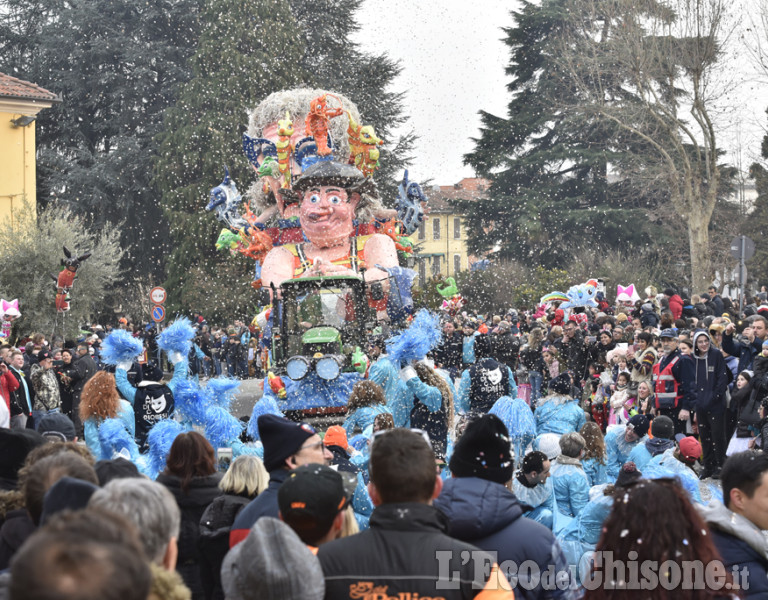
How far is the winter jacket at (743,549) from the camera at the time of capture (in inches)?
131

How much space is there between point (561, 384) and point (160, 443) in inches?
140

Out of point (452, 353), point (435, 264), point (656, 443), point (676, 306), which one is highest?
point (435, 264)

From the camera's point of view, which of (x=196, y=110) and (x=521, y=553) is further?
(x=196, y=110)

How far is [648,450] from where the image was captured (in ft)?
24.0

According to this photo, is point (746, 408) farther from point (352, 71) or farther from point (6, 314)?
point (352, 71)

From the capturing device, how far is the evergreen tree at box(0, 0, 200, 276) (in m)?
42.7

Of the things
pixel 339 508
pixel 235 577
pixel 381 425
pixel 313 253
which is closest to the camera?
pixel 235 577

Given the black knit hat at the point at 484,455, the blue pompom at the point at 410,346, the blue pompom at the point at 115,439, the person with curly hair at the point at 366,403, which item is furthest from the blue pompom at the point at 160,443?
the black knit hat at the point at 484,455

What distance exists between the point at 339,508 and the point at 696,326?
1142 centimetres

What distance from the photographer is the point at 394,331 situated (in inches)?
635

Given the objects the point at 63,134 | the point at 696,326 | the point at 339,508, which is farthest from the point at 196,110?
the point at 339,508

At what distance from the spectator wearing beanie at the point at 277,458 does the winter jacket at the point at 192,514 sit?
2.10 feet

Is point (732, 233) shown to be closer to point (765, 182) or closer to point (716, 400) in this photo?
point (765, 182)

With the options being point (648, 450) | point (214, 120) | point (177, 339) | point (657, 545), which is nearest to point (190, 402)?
point (177, 339)
